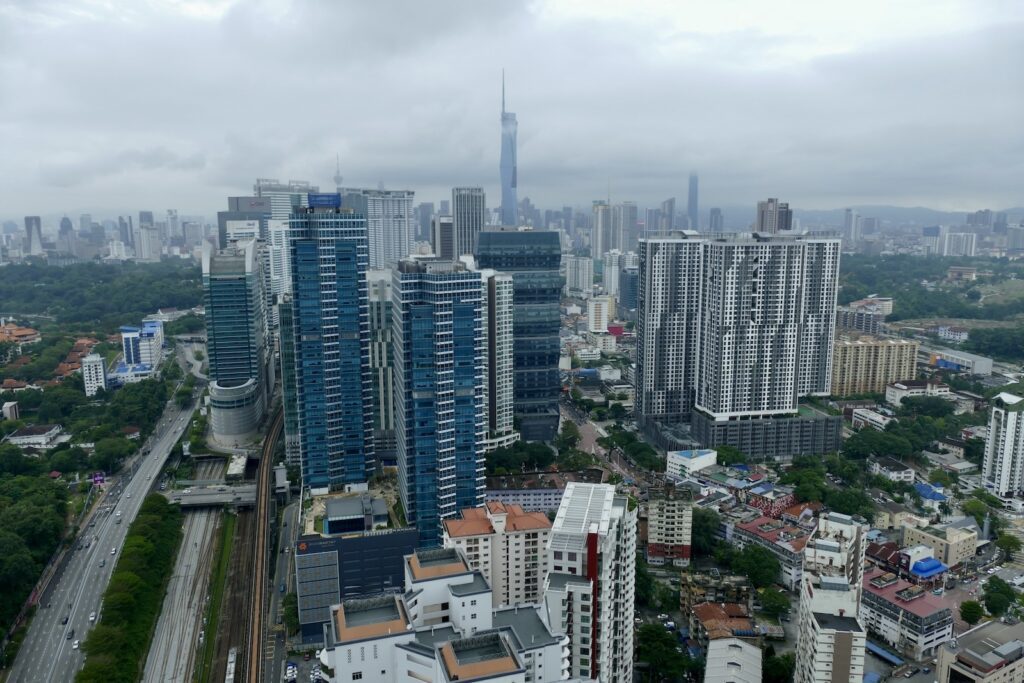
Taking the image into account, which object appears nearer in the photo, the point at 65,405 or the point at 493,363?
the point at 493,363

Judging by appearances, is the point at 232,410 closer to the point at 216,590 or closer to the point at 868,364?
the point at 216,590

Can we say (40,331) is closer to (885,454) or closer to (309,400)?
(309,400)

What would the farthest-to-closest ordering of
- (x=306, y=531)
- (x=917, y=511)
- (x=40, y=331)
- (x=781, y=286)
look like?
1. (x=40, y=331)
2. (x=781, y=286)
3. (x=917, y=511)
4. (x=306, y=531)

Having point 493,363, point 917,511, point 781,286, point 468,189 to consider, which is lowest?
→ point 917,511

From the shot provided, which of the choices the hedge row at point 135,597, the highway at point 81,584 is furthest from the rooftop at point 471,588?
the highway at point 81,584

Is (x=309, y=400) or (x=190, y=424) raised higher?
(x=309, y=400)

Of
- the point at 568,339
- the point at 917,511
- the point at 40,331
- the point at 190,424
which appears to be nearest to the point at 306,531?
the point at 190,424

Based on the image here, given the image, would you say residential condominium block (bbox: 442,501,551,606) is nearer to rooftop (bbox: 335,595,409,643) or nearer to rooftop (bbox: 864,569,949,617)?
rooftop (bbox: 335,595,409,643)
